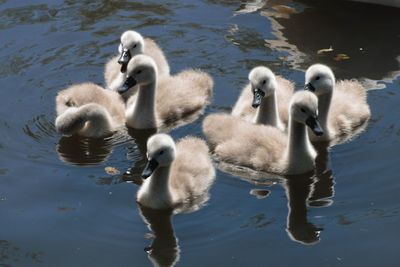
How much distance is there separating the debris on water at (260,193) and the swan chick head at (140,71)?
162cm

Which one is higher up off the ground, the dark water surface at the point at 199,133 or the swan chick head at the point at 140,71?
the swan chick head at the point at 140,71

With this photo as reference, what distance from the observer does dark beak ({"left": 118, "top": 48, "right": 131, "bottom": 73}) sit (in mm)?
9125

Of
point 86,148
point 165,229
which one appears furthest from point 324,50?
point 165,229

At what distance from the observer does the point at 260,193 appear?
7.59 meters

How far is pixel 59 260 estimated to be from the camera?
6.76m

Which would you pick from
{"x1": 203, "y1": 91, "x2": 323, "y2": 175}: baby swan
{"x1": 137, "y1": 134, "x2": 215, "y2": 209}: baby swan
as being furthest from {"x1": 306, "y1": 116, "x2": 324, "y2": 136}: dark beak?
{"x1": 137, "y1": 134, "x2": 215, "y2": 209}: baby swan

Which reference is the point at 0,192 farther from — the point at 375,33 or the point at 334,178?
the point at 375,33

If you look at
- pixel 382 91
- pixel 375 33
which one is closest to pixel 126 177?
pixel 382 91

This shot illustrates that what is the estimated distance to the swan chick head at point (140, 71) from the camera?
28.3ft

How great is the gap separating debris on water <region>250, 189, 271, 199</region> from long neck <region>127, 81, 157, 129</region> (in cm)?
148

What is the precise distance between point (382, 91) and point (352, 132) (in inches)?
33.3

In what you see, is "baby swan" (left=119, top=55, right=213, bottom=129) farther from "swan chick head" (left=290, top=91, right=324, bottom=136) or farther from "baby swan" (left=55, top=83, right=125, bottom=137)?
"swan chick head" (left=290, top=91, right=324, bottom=136)

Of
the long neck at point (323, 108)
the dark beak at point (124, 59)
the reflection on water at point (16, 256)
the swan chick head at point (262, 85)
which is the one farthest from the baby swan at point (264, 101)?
the reflection on water at point (16, 256)

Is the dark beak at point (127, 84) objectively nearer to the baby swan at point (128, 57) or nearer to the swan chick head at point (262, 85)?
the baby swan at point (128, 57)
